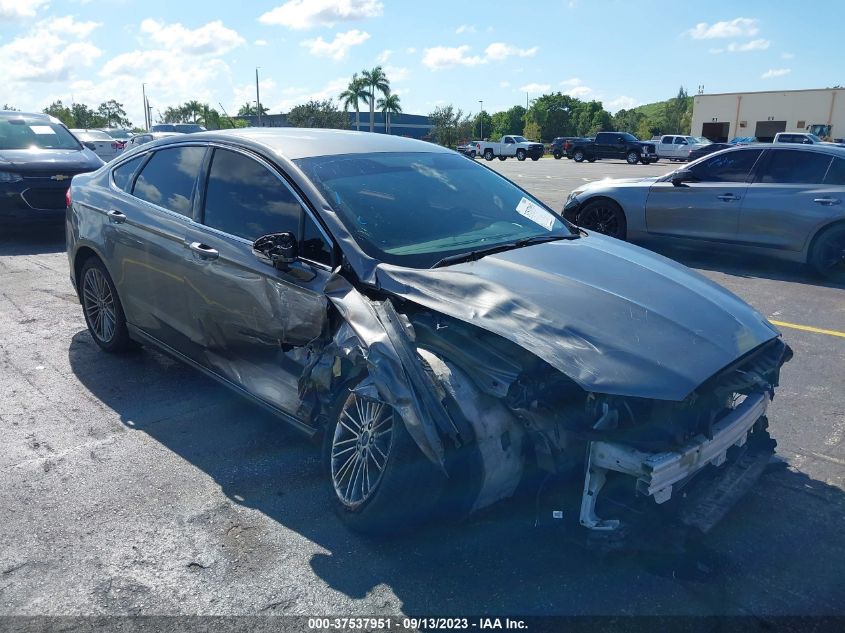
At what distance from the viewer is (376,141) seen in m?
4.53

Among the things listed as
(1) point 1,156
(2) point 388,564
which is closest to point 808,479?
(2) point 388,564

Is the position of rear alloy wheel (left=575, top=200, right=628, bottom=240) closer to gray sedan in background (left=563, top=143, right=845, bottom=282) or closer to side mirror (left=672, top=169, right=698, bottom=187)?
gray sedan in background (left=563, top=143, right=845, bottom=282)

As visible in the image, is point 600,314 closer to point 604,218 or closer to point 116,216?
point 116,216

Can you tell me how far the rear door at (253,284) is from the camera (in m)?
3.50

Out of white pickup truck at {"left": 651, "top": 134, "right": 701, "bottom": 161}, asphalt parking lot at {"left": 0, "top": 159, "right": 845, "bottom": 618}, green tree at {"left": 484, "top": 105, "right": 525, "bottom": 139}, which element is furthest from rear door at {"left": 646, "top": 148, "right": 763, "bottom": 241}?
green tree at {"left": 484, "top": 105, "right": 525, "bottom": 139}

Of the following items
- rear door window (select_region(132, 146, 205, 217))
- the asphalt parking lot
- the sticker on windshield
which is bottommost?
the asphalt parking lot

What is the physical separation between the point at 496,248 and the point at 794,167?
6.52m

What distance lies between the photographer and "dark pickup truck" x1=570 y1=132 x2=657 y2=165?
42344 mm

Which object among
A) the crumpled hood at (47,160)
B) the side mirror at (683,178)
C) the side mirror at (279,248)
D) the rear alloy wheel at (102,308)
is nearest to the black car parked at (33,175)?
the crumpled hood at (47,160)

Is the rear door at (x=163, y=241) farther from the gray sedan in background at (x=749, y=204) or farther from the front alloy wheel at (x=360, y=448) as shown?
the gray sedan in background at (x=749, y=204)

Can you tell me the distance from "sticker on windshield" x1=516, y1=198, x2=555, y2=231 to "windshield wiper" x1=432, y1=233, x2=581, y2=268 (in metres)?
0.15

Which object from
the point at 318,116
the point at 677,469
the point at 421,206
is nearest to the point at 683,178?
the point at 421,206

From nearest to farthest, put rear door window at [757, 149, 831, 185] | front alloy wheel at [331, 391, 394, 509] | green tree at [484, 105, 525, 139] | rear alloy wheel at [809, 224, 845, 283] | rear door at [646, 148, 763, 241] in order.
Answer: front alloy wheel at [331, 391, 394, 509], rear alloy wheel at [809, 224, 845, 283], rear door window at [757, 149, 831, 185], rear door at [646, 148, 763, 241], green tree at [484, 105, 525, 139]

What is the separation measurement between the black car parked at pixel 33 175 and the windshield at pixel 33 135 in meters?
0.01
